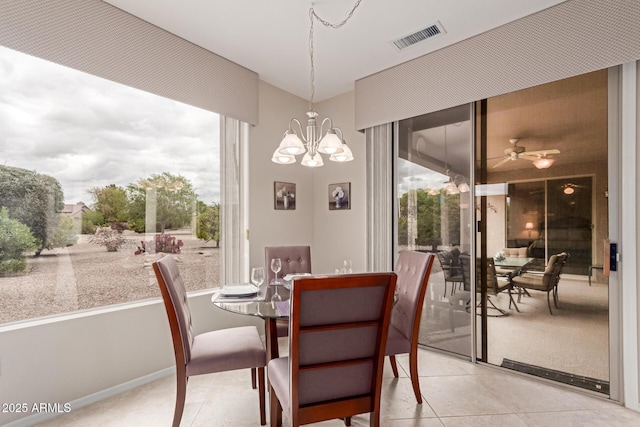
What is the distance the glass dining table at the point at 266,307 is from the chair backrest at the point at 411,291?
2.83 ft

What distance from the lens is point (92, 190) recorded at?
8.05 ft

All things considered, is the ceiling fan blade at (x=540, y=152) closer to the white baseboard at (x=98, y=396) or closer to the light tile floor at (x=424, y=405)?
the light tile floor at (x=424, y=405)

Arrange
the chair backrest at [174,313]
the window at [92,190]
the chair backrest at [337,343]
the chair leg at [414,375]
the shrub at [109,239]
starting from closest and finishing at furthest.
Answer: the chair backrest at [337,343], the chair backrest at [174,313], the window at [92,190], the chair leg at [414,375], the shrub at [109,239]

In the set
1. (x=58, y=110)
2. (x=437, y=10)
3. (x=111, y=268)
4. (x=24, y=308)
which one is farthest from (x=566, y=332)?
(x=58, y=110)

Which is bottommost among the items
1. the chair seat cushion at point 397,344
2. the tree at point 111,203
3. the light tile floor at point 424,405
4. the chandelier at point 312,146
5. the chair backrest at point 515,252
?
the light tile floor at point 424,405

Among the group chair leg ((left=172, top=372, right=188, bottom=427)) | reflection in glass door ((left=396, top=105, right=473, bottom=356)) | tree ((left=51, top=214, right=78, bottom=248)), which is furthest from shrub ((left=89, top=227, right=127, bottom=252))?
reflection in glass door ((left=396, top=105, right=473, bottom=356))

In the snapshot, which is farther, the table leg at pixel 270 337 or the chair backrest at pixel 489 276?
the chair backrest at pixel 489 276

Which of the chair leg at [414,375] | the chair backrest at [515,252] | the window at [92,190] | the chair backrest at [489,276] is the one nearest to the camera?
the window at [92,190]

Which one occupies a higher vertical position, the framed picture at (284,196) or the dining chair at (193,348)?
the framed picture at (284,196)

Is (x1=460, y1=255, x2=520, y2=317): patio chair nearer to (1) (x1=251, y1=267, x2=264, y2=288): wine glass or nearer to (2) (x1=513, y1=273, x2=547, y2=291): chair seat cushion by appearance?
(2) (x1=513, y1=273, x2=547, y2=291): chair seat cushion

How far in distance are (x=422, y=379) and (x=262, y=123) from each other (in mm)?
3111

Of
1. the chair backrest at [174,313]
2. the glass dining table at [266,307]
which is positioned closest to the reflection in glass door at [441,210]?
the glass dining table at [266,307]

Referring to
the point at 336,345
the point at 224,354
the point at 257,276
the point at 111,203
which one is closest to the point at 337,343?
the point at 336,345

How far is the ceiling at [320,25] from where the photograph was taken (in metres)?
2.37
